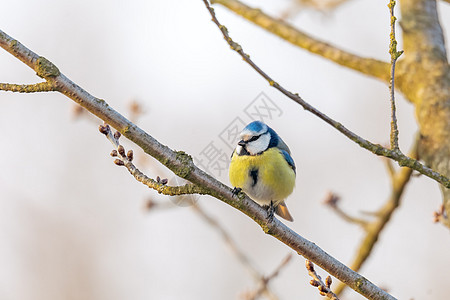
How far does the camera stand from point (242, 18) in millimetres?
2807

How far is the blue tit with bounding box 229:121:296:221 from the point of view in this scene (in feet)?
8.52

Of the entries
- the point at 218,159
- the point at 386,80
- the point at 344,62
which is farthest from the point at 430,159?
→ the point at 218,159

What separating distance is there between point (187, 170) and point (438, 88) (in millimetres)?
1280

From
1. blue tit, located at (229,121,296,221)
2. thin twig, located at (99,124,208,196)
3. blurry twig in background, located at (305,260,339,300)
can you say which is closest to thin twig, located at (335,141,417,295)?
blue tit, located at (229,121,296,221)

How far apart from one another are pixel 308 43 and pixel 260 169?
673 millimetres

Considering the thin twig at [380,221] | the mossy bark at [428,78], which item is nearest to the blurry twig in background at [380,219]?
the thin twig at [380,221]

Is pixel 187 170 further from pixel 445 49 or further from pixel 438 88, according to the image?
pixel 445 49

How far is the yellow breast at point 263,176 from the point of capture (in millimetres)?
2594

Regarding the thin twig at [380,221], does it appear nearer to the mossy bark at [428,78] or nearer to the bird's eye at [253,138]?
the mossy bark at [428,78]

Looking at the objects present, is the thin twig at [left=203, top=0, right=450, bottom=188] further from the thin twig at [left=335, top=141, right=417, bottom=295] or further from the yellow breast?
the yellow breast

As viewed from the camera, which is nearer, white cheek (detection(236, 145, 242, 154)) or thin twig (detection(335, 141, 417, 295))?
thin twig (detection(335, 141, 417, 295))

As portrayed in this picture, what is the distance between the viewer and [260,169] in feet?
8.53

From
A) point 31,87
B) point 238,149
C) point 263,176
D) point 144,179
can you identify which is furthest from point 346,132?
point 238,149

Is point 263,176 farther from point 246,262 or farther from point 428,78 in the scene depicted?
point 428,78
